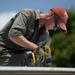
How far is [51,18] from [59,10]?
20 cm

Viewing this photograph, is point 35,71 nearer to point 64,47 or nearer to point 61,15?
point 61,15

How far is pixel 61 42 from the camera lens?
25.0 meters

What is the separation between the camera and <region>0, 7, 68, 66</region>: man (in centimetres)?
445

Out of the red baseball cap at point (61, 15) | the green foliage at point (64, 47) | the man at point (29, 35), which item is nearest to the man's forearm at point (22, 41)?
the man at point (29, 35)

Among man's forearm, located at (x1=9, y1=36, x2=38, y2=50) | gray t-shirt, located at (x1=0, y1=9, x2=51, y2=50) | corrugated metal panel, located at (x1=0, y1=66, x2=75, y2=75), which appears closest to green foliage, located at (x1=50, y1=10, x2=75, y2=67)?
gray t-shirt, located at (x1=0, y1=9, x2=51, y2=50)

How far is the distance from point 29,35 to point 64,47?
20053mm

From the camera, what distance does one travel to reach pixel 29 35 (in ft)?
15.2

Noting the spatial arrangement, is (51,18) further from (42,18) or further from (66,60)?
(66,60)

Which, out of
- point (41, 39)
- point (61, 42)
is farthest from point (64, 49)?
point (41, 39)

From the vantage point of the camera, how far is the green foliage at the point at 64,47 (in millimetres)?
23062

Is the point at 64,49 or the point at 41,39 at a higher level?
the point at 41,39

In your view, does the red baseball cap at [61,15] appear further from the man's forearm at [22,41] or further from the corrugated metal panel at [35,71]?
the corrugated metal panel at [35,71]

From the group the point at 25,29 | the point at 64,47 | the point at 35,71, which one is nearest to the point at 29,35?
the point at 25,29

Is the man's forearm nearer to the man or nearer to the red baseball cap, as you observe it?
the man
